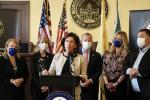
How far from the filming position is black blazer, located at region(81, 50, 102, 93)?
4.25 metres

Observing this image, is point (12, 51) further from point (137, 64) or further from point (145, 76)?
point (145, 76)

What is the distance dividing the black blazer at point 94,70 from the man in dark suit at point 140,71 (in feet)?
1.46

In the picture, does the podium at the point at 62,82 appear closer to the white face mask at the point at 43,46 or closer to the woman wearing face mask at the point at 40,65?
the woman wearing face mask at the point at 40,65

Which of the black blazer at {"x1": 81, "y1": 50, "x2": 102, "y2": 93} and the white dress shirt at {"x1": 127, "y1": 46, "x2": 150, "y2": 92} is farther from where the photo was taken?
the black blazer at {"x1": 81, "y1": 50, "x2": 102, "y2": 93}

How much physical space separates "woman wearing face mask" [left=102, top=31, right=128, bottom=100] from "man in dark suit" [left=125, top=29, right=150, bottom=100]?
224 millimetres

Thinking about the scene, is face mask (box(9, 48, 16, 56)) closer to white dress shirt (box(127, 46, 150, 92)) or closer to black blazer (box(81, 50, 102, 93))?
black blazer (box(81, 50, 102, 93))

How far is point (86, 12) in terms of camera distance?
6.67 m

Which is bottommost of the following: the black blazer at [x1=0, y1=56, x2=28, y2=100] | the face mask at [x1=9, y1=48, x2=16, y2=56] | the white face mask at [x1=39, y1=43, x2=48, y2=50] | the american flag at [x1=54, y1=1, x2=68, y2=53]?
the black blazer at [x1=0, y1=56, x2=28, y2=100]

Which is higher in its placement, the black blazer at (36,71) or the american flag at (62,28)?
the american flag at (62,28)

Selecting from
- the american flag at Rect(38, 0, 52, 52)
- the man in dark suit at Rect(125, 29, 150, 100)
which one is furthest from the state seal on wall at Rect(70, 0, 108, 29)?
the man in dark suit at Rect(125, 29, 150, 100)

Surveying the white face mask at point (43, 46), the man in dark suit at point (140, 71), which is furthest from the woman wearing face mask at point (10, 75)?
the man in dark suit at point (140, 71)

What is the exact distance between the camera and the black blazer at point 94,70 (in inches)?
167

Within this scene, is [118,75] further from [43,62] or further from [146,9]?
[146,9]

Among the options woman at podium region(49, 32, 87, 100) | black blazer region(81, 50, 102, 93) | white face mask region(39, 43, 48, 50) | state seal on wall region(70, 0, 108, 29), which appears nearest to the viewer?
woman at podium region(49, 32, 87, 100)
